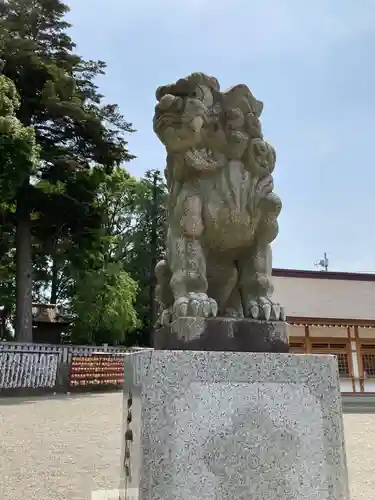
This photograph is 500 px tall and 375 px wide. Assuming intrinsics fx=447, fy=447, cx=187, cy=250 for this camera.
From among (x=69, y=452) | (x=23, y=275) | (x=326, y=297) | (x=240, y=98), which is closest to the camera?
(x=240, y=98)

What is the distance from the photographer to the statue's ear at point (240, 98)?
2.73 m

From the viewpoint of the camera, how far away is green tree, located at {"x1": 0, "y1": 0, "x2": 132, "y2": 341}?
13.8 m

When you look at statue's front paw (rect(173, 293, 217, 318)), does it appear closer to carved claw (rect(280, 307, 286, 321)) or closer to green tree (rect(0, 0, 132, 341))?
carved claw (rect(280, 307, 286, 321))

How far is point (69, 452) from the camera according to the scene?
5.01m

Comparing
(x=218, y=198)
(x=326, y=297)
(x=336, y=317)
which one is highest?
(x=326, y=297)

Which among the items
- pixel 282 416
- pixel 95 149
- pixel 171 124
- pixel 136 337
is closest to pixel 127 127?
pixel 95 149

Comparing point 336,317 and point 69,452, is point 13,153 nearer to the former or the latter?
point 69,452

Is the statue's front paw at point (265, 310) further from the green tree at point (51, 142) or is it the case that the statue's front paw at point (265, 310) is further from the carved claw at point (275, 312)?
the green tree at point (51, 142)

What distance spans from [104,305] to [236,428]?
614 inches

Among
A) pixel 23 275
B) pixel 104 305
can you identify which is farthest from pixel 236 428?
pixel 104 305

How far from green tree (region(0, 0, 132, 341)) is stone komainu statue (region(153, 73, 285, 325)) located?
1198cm

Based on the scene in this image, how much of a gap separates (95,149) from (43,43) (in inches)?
162

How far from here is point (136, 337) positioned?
22.1 meters

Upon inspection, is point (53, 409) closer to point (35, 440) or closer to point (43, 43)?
point (35, 440)
